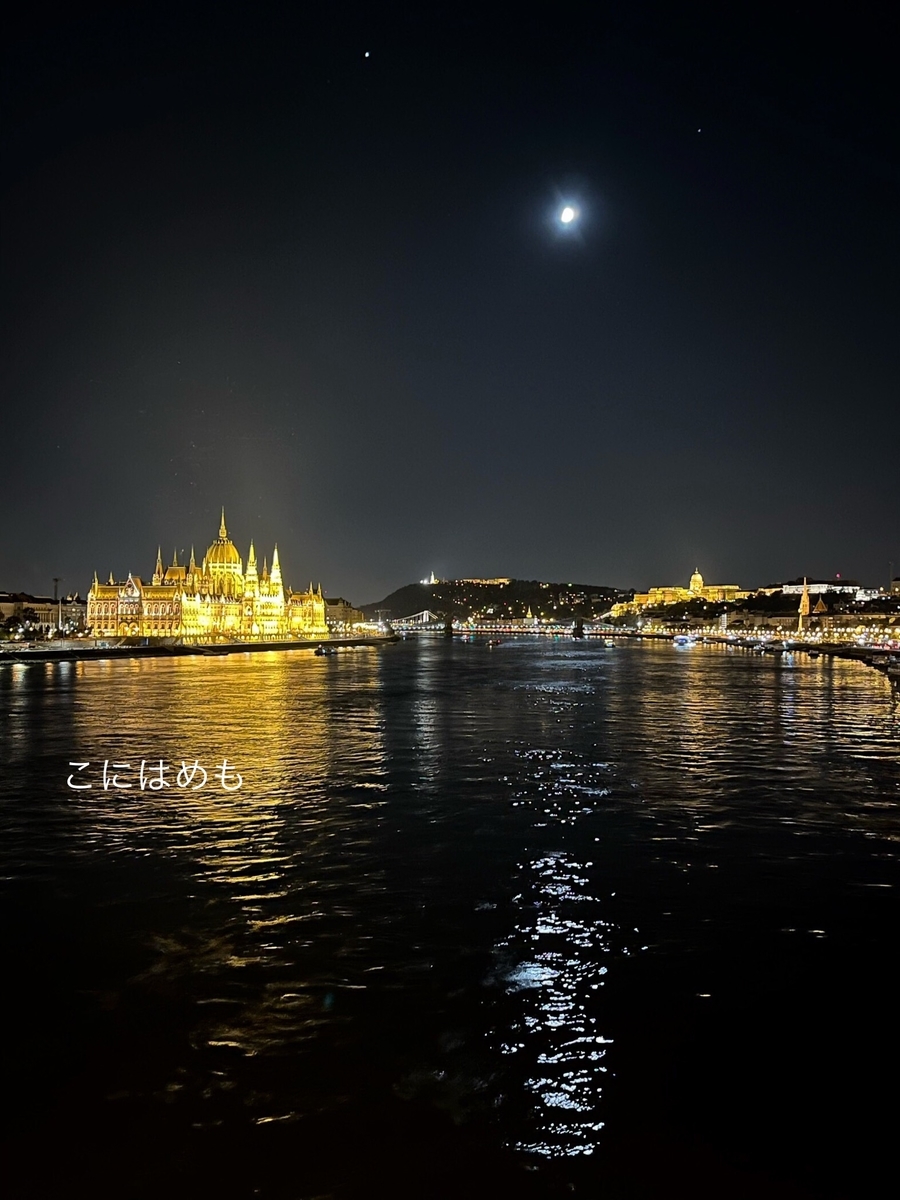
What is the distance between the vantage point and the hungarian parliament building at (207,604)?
480 feet

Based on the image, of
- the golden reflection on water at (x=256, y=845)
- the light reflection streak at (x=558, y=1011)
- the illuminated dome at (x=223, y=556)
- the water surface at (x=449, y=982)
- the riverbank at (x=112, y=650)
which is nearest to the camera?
the water surface at (x=449, y=982)

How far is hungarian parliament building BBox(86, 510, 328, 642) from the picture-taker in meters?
146

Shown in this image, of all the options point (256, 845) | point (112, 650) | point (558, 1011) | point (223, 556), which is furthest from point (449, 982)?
point (223, 556)

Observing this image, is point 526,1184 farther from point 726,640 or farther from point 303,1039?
point 726,640

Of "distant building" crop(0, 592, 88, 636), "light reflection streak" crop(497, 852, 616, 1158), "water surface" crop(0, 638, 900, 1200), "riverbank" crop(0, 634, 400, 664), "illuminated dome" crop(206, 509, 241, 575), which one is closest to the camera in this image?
"water surface" crop(0, 638, 900, 1200)

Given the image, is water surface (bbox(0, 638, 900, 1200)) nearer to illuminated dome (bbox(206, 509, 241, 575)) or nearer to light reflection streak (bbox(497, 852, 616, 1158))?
light reflection streak (bbox(497, 852, 616, 1158))

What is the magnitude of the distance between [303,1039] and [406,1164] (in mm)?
1755

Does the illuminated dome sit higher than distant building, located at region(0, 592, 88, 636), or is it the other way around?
the illuminated dome

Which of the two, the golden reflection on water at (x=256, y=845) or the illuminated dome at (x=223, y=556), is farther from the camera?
the illuminated dome at (x=223, y=556)

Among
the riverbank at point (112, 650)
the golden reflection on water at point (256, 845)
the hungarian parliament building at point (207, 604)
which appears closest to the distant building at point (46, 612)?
the hungarian parliament building at point (207, 604)

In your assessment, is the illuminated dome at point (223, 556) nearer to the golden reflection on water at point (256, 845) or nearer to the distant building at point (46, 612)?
the distant building at point (46, 612)

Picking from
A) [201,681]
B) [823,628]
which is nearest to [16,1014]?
[201,681]

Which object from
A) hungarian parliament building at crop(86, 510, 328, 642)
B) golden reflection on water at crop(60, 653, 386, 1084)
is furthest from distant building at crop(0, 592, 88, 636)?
A: golden reflection on water at crop(60, 653, 386, 1084)

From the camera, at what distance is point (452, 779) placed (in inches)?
765
